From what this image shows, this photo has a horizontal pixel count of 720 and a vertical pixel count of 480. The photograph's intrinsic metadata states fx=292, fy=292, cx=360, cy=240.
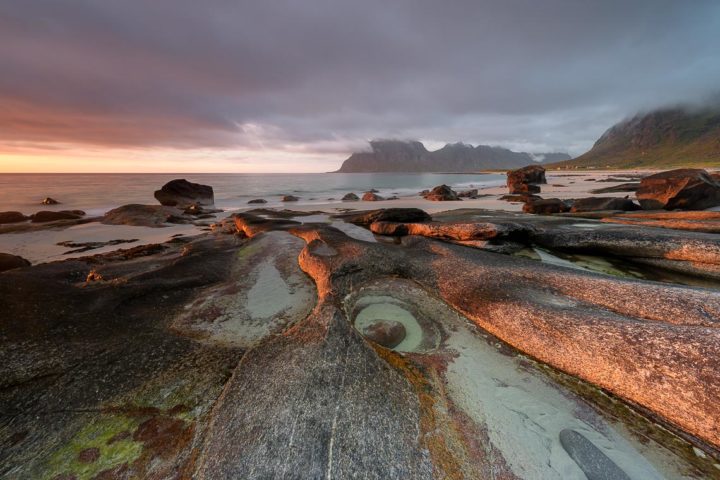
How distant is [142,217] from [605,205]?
4336cm

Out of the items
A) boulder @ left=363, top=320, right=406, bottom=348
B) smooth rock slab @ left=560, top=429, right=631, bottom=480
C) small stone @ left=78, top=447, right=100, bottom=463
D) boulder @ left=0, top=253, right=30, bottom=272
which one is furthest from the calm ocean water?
smooth rock slab @ left=560, top=429, right=631, bottom=480

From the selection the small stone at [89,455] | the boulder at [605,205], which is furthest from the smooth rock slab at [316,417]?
the boulder at [605,205]

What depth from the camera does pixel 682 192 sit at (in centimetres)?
2356

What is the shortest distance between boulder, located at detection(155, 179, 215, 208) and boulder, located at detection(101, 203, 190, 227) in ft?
34.7

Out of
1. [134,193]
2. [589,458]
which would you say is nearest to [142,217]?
[589,458]

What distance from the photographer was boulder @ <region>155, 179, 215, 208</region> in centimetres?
4328

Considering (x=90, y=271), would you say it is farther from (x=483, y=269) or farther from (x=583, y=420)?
(x=583, y=420)

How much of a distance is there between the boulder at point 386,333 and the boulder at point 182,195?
43127 mm

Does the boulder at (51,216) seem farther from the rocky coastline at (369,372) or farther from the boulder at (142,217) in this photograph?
the rocky coastline at (369,372)

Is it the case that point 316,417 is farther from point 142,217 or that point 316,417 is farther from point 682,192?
point 682,192

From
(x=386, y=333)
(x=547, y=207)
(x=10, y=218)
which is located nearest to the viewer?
(x=386, y=333)

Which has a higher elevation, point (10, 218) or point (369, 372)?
point (10, 218)

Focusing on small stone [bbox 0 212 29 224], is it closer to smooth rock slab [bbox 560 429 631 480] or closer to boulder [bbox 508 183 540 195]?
smooth rock slab [bbox 560 429 631 480]

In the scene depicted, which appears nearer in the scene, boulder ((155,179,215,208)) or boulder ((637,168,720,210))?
boulder ((637,168,720,210))
